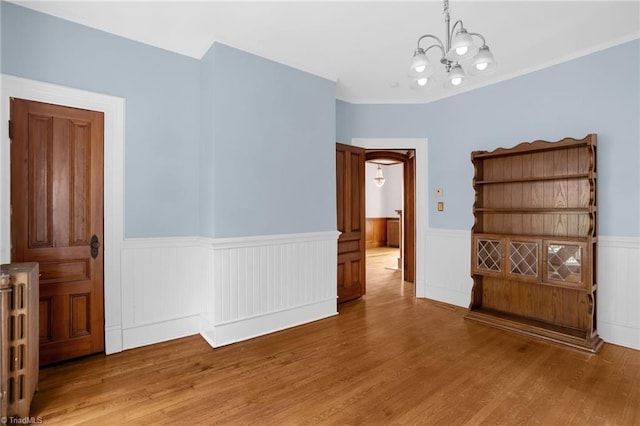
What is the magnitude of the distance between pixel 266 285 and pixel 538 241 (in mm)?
2781

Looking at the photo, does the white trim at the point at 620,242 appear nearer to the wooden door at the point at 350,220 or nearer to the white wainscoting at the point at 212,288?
the wooden door at the point at 350,220

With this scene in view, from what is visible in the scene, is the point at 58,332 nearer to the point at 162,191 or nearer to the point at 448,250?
the point at 162,191

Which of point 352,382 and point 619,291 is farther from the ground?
point 619,291

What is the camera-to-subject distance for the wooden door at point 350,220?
432cm

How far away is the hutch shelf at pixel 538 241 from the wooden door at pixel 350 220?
1453mm

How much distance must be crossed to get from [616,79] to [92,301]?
5183 millimetres

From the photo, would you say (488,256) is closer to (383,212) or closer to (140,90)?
(140,90)

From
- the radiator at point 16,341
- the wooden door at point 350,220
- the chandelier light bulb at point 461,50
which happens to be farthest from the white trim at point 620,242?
the radiator at point 16,341

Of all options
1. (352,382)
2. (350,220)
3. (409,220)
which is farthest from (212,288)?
(409,220)

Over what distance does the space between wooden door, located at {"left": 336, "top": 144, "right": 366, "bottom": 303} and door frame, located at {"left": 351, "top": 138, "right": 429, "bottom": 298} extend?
232mm

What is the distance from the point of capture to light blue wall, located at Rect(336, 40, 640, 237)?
2986 mm

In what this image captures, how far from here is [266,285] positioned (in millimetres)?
3348

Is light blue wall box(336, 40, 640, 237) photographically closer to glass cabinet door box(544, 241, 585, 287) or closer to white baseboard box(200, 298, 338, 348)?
glass cabinet door box(544, 241, 585, 287)

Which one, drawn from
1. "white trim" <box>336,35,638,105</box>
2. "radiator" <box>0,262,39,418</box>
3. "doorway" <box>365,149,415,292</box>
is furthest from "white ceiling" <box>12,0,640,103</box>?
"doorway" <box>365,149,415,292</box>
